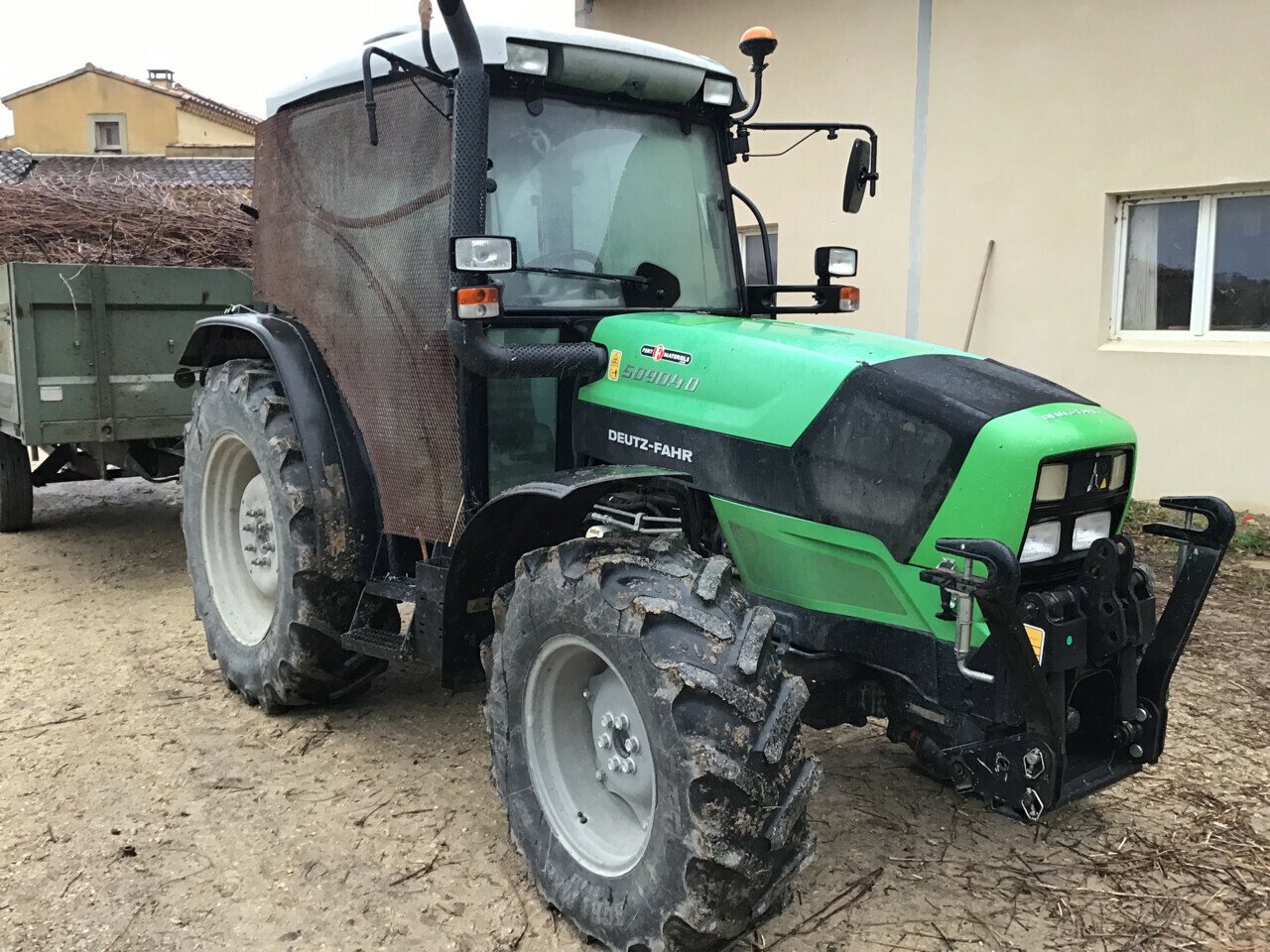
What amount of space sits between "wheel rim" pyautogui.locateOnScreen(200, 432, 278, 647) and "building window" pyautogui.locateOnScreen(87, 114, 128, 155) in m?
33.8

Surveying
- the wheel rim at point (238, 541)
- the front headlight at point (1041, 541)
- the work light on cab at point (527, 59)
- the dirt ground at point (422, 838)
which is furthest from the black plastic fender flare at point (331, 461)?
the front headlight at point (1041, 541)

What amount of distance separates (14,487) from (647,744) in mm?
6443

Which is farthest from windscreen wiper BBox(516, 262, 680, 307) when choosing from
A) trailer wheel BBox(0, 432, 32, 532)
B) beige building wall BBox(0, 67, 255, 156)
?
beige building wall BBox(0, 67, 255, 156)

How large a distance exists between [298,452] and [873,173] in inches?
91.0

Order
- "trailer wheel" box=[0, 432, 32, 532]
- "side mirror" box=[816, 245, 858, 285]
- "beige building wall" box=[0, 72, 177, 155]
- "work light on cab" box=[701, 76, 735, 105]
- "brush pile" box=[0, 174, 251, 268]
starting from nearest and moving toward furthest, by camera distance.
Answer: "work light on cab" box=[701, 76, 735, 105] → "side mirror" box=[816, 245, 858, 285] → "brush pile" box=[0, 174, 251, 268] → "trailer wheel" box=[0, 432, 32, 532] → "beige building wall" box=[0, 72, 177, 155]

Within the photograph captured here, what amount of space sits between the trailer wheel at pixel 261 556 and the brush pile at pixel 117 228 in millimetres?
2994

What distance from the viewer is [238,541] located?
4723 millimetres

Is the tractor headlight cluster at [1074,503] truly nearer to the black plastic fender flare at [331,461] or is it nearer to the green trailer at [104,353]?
the black plastic fender flare at [331,461]

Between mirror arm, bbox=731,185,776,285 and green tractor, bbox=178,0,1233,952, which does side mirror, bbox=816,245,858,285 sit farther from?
mirror arm, bbox=731,185,776,285

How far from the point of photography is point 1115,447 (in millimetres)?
2783

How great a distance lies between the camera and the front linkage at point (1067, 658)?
8.11ft

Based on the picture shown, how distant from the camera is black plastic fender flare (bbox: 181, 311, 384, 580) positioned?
387 centimetres

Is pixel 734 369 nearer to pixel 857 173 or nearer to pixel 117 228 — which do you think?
pixel 857 173

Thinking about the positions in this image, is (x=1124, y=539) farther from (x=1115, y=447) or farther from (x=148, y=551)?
(x=148, y=551)
